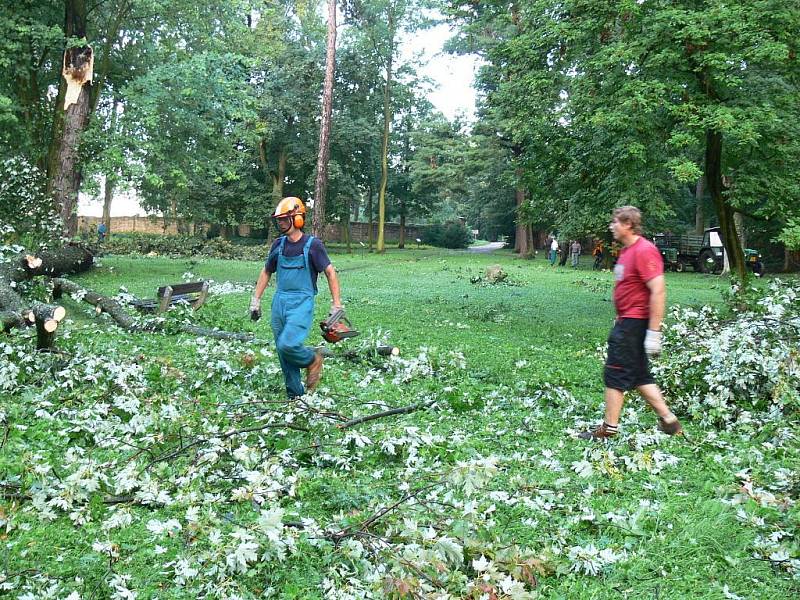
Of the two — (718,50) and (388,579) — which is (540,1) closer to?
(718,50)

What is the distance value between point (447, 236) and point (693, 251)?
2401 centimetres

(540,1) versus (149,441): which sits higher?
(540,1)

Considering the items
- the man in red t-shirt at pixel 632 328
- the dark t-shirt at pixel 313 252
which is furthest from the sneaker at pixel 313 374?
the man in red t-shirt at pixel 632 328

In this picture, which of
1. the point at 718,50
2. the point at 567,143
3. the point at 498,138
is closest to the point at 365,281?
the point at 567,143

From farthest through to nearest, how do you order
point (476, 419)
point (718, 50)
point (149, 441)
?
point (718, 50), point (476, 419), point (149, 441)

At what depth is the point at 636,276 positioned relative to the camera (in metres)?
4.83

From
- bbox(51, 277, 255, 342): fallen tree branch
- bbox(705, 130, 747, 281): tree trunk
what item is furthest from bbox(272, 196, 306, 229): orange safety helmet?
bbox(705, 130, 747, 281): tree trunk

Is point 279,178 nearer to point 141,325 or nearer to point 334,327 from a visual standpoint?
point 141,325

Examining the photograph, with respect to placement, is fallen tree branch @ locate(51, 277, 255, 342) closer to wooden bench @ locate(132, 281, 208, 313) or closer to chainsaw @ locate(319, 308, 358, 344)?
wooden bench @ locate(132, 281, 208, 313)

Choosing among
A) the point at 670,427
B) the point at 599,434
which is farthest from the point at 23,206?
the point at 670,427

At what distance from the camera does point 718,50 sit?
8484 mm

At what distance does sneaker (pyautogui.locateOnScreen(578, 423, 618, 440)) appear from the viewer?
4.94 m

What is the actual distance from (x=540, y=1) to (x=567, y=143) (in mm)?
2177

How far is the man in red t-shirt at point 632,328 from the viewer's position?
482 cm
